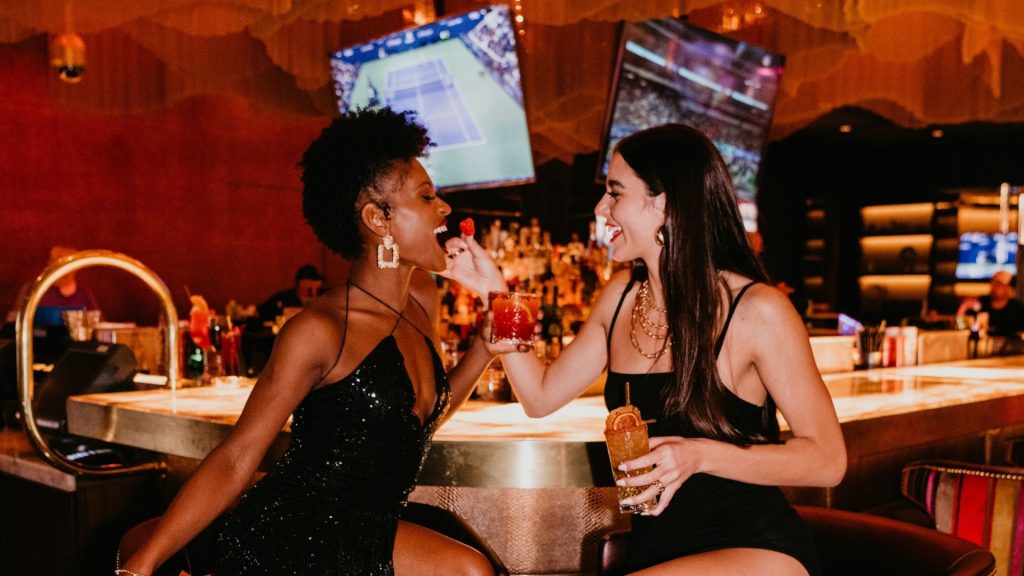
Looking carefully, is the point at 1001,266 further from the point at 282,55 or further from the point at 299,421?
the point at 299,421

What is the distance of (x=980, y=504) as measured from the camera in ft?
7.89

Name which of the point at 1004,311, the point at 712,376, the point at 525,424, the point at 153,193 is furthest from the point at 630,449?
the point at 153,193

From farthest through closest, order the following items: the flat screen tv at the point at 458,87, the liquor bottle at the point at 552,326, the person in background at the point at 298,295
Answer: the person in background at the point at 298,295 → the flat screen tv at the point at 458,87 → the liquor bottle at the point at 552,326

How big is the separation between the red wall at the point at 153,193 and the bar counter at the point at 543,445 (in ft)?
14.7

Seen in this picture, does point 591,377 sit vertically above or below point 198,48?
below

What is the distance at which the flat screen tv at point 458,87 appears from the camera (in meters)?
4.62

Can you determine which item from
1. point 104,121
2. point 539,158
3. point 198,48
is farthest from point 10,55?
point 539,158

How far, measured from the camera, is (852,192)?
1177 cm

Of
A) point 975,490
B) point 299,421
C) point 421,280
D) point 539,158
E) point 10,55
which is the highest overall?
point 10,55

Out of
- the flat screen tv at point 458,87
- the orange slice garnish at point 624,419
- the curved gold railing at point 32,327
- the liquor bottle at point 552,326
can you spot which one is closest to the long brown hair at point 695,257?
the orange slice garnish at point 624,419

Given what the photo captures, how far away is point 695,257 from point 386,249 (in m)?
0.65

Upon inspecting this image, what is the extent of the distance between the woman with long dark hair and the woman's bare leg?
0.32 m

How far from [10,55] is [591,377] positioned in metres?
7.17

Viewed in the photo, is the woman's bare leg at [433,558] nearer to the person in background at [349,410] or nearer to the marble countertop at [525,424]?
the person in background at [349,410]
